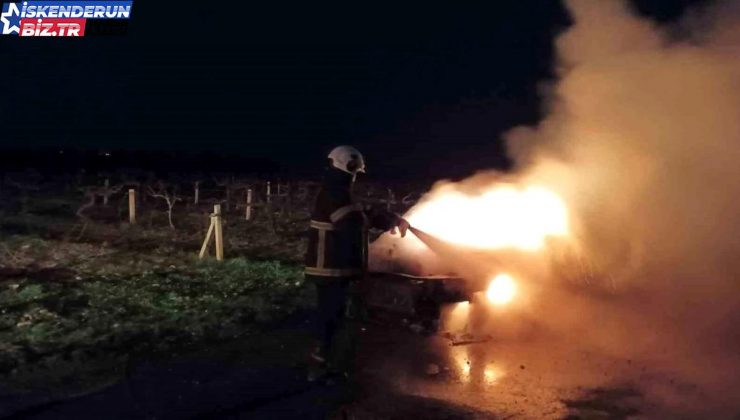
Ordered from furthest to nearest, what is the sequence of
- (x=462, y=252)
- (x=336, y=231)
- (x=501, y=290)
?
(x=501, y=290) < (x=462, y=252) < (x=336, y=231)

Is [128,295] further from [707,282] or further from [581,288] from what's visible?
[707,282]

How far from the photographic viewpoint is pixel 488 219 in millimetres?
9492

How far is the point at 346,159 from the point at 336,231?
600 millimetres

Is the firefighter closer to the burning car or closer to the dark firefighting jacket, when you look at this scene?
the dark firefighting jacket

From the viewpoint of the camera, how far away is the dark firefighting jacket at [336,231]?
21.5 ft

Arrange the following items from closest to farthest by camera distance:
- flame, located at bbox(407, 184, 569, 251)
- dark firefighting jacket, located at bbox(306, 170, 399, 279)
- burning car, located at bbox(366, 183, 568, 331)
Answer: dark firefighting jacket, located at bbox(306, 170, 399, 279), burning car, located at bbox(366, 183, 568, 331), flame, located at bbox(407, 184, 569, 251)

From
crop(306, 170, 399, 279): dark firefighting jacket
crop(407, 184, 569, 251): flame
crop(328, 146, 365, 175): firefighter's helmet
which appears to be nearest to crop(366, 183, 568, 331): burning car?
crop(407, 184, 569, 251): flame

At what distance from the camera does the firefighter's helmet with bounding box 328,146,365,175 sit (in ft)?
21.6

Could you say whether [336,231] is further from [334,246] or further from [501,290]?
[501,290]

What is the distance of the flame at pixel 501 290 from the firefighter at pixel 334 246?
2.34 metres

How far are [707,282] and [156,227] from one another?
38.3ft

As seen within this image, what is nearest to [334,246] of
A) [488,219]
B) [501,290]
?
[501,290]

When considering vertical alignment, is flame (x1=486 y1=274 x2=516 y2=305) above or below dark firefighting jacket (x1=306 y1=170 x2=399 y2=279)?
below

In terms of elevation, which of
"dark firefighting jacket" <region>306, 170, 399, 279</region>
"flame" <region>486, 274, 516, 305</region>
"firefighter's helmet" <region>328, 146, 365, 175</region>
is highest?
"firefighter's helmet" <region>328, 146, 365, 175</region>
